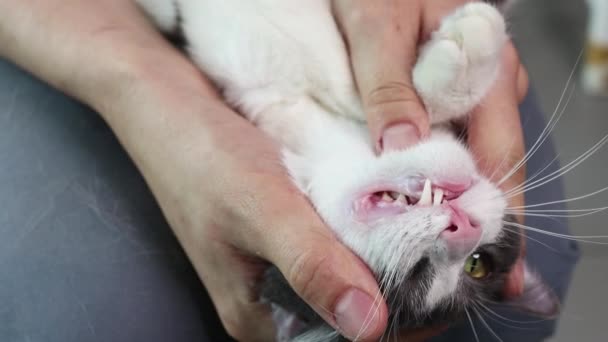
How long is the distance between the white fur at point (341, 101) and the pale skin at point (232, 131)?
1.4 inches

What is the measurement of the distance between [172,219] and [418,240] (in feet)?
1.21

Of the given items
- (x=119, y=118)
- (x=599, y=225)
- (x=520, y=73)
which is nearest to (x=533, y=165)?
(x=520, y=73)

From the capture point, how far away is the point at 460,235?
718mm

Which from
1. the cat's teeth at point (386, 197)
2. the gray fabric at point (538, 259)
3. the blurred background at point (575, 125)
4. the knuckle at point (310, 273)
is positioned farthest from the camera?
the blurred background at point (575, 125)

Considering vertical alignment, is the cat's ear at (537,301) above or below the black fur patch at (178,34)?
below

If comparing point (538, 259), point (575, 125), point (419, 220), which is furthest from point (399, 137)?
point (575, 125)

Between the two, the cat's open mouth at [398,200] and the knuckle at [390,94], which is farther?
the knuckle at [390,94]

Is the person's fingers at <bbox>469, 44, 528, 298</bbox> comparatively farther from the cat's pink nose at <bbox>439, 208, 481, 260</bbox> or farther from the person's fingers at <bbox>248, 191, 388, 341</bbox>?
the person's fingers at <bbox>248, 191, 388, 341</bbox>

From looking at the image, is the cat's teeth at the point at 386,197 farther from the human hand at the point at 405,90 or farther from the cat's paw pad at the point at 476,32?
the cat's paw pad at the point at 476,32

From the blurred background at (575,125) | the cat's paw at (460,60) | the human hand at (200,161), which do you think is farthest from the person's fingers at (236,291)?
the blurred background at (575,125)

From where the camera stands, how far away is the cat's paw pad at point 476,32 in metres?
0.87

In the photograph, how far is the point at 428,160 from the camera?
2.50 feet

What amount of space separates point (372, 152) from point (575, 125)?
1.42m


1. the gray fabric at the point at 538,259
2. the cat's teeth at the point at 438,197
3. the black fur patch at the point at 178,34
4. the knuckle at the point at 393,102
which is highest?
the black fur patch at the point at 178,34
